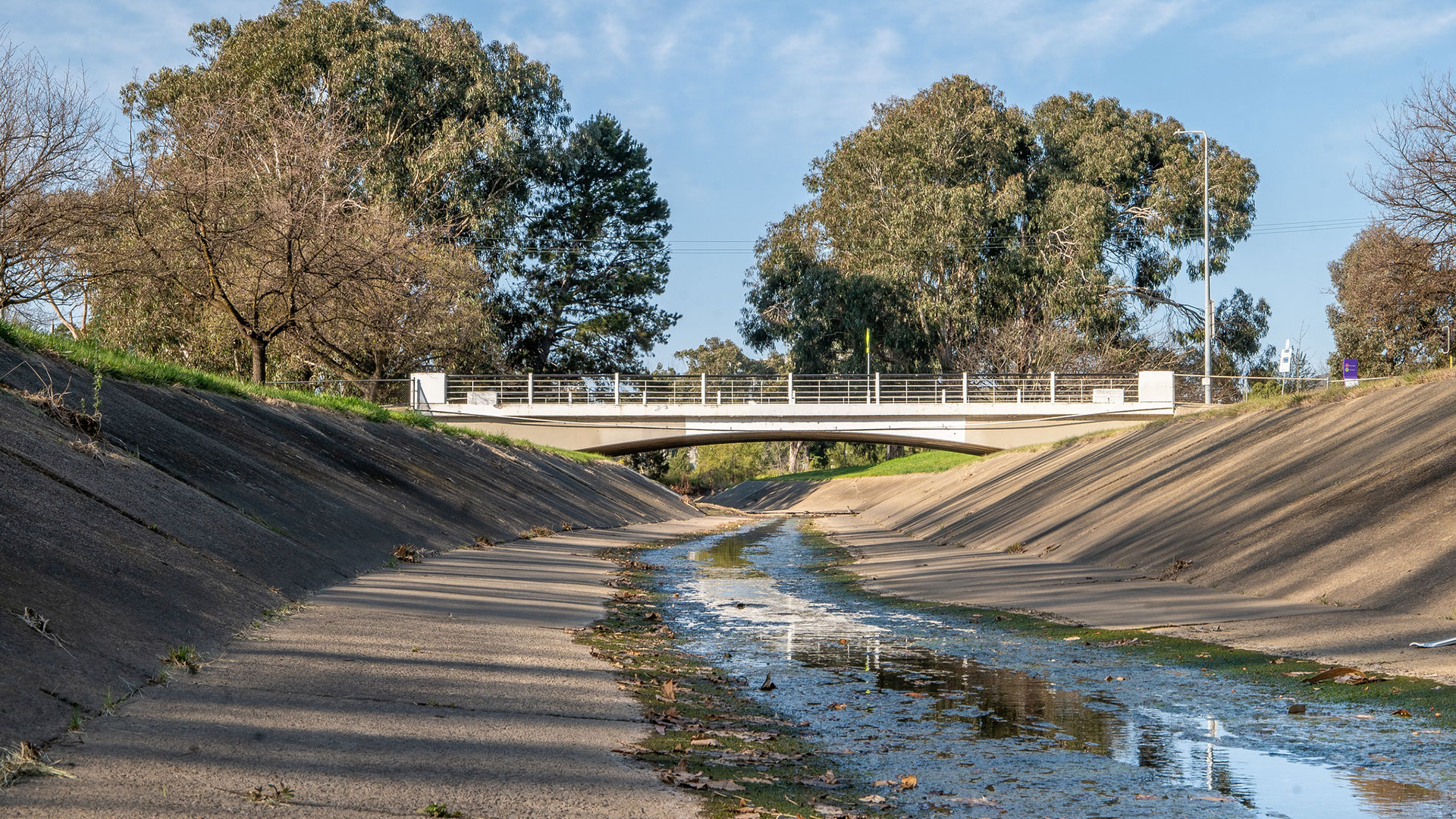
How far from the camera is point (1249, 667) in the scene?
948 centimetres

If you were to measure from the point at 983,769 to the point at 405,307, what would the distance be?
34.4 meters

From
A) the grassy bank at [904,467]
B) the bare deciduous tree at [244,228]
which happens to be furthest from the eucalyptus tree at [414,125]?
the grassy bank at [904,467]

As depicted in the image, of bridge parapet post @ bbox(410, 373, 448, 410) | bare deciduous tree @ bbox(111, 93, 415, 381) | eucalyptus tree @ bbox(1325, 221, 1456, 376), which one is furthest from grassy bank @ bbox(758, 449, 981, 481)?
bare deciduous tree @ bbox(111, 93, 415, 381)

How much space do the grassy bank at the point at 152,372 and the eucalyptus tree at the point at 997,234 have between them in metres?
38.6

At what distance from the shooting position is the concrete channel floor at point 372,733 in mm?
5141

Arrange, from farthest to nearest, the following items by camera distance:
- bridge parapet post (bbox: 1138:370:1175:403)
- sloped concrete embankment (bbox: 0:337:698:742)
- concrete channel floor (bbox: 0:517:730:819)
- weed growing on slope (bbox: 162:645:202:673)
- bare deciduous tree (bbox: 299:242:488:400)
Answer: bridge parapet post (bbox: 1138:370:1175:403) < bare deciduous tree (bbox: 299:242:488:400) < weed growing on slope (bbox: 162:645:202:673) < sloped concrete embankment (bbox: 0:337:698:742) < concrete channel floor (bbox: 0:517:730:819)

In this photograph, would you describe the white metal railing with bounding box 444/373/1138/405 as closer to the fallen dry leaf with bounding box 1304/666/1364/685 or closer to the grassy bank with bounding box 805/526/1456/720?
the grassy bank with bounding box 805/526/1456/720

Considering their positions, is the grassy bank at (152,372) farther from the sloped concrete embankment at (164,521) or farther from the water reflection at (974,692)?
the water reflection at (974,692)

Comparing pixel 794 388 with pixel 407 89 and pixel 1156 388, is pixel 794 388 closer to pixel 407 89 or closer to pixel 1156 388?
pixel 1156 388

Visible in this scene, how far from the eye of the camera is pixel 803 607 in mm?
15375

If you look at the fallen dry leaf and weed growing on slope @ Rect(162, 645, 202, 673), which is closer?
weed growing on slope @ Rect(162, 645, 202, 673)

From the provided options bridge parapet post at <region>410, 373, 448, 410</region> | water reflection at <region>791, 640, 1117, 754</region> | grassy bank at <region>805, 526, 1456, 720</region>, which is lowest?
water reflection at <region>791, 640, 1117, 754</region>

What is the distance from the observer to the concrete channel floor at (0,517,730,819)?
202 inches

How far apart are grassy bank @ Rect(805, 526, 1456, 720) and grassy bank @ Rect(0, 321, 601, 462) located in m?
11.3
